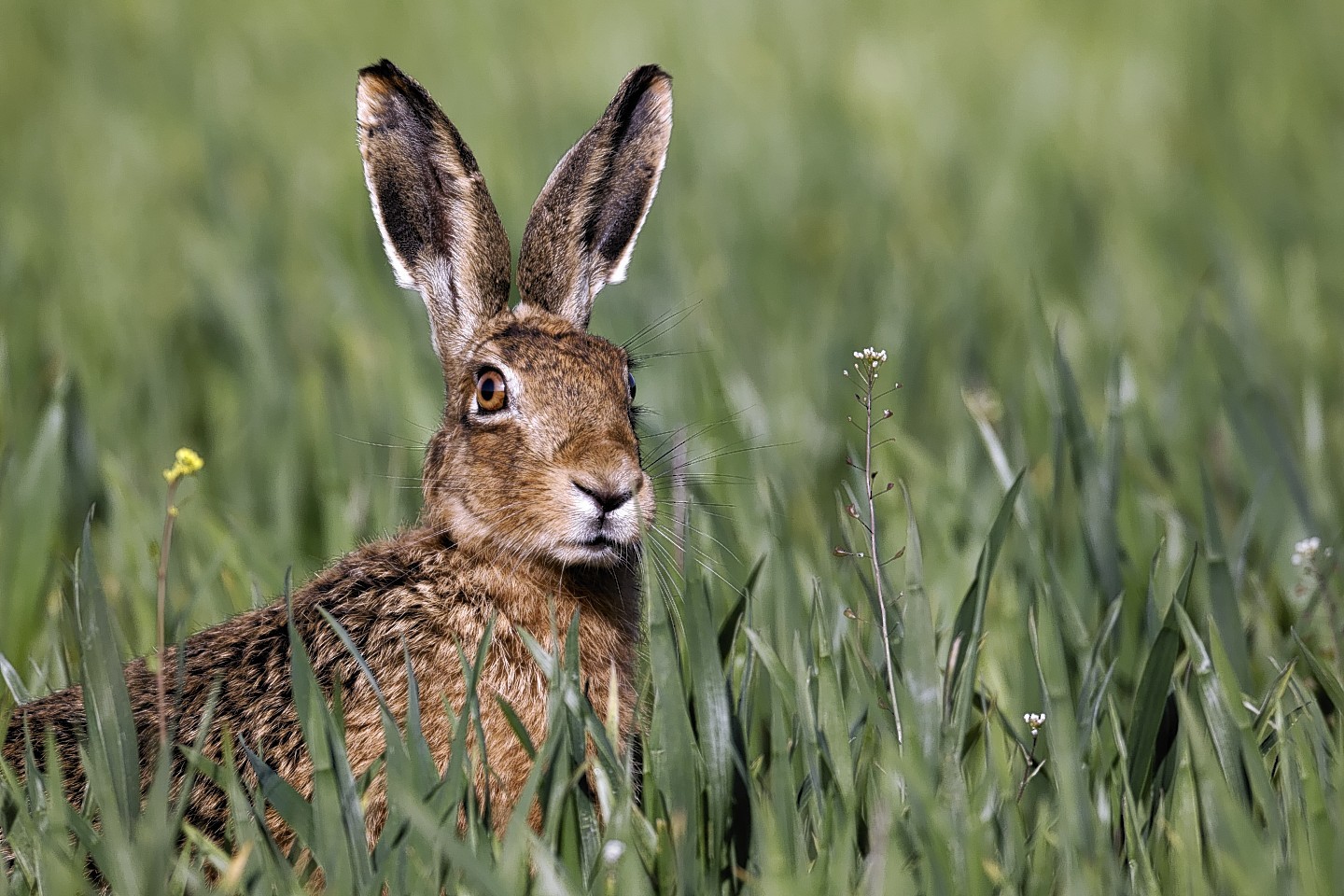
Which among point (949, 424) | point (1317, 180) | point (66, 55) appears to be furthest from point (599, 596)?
Answer: point (66, 55)

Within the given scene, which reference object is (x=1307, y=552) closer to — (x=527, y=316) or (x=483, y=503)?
(x=483, y=503)

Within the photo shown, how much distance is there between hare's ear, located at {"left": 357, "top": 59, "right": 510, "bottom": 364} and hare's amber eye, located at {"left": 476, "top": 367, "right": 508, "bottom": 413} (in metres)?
0.32

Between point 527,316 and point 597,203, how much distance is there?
15.6 inches

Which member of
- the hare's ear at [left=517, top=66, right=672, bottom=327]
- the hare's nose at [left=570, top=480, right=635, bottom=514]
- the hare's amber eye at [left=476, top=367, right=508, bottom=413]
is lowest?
the hare's nose at [left=570, top=480, right=635, bottom=514]

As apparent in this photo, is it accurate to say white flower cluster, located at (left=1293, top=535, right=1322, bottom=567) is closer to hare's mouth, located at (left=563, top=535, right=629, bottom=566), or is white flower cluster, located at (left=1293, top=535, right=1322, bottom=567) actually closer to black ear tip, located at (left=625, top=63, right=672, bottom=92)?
hare's mouth, located at (left=563, top=535, right=629, bottom=566)

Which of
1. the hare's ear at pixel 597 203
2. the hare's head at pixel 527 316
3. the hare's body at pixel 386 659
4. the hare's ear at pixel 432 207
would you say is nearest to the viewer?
the hare's body at pixel 386 659

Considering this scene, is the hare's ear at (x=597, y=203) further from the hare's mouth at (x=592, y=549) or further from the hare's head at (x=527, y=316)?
the hare's mouth at (x=592, y=549)

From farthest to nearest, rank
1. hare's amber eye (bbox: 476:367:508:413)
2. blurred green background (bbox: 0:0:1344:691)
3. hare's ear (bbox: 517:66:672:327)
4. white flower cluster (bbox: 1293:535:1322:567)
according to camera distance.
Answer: blurred green background (bbox: 0:0:1344:691)
hare's ear (bbox: 517:66:672:327)
hare's amber eye (bbox: 476:367:508:413)
white flower cluster (bbox: 1293:535:1322:567)

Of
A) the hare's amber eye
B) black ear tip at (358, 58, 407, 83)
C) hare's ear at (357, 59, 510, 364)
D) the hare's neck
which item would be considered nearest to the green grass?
the hare's neck

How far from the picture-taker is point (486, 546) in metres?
3.78

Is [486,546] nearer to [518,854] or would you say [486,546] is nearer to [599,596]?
[599,596]

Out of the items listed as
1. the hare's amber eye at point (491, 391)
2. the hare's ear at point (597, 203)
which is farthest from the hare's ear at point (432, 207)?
the hare's amber eye at point (491, 391)

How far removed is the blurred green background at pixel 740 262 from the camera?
461cm

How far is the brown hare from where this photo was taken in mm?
3434
